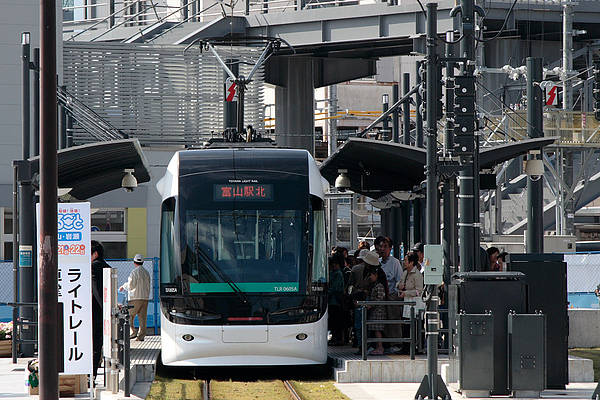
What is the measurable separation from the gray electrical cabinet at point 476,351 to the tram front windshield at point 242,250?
334 centimetres

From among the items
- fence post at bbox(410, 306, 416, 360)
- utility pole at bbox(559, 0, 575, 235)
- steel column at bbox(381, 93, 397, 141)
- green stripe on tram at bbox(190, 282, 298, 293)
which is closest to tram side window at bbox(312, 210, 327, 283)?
green stripe on tram at bbox(190, 282, 298, 293)

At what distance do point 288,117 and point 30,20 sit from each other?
11.9 metres

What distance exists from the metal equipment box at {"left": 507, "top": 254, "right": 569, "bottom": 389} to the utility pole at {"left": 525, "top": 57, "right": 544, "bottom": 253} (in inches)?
267

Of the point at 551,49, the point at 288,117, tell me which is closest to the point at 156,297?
the point at 288,117

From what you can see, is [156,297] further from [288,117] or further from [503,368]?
[288,117]

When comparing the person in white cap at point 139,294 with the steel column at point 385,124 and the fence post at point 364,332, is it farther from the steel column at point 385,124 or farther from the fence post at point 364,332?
the steel column at point 385,124

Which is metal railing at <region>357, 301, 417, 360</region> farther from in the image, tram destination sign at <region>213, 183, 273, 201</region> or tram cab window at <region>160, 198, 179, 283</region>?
tram cab window at <region>160, 198, 179, 283</region>

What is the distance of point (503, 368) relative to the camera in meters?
14.1

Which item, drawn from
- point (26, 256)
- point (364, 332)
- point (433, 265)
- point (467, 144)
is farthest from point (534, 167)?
point (26, 256)

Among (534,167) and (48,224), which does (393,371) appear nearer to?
(48,224)

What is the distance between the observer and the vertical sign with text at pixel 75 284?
42.4 ft

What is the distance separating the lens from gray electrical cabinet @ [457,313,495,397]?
13.9m

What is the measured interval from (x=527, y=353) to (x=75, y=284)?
539 cm

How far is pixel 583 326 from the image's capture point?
21.1 m
